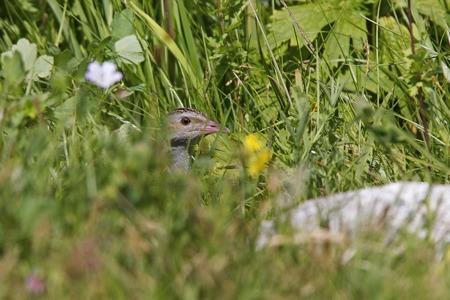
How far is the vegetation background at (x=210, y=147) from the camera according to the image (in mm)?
3195

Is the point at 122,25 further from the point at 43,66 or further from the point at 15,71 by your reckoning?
the point at 15,71

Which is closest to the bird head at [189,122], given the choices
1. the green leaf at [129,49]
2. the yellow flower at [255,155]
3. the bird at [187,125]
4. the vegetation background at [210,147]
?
the bird at [187,125]

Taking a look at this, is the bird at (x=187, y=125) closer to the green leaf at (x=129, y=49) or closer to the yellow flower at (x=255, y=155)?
the green leaf at (x=129, y=49)

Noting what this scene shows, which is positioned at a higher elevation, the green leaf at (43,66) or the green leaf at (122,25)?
the green leaf at (43,66)

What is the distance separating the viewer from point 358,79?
5.99 metres

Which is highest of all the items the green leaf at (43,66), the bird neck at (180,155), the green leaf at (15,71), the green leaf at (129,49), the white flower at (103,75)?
the green leaf at (15,71)

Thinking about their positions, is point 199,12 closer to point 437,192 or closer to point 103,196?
point 437,192

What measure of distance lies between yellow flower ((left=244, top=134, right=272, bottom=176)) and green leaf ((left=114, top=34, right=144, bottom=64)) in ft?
4.11

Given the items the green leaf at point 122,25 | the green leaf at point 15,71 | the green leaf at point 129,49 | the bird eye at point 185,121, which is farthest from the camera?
the green leaf at point 122,25

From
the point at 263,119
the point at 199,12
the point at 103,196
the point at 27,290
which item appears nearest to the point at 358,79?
the point at 263,119

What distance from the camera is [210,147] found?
5668 mm

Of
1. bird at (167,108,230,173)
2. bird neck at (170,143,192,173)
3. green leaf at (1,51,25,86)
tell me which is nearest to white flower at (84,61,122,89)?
green leaf at (1,51,25,86)

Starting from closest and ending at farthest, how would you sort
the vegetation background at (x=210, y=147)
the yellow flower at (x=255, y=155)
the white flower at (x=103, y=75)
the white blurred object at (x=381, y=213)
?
the vegetation background at (x=210, y=147) < the white blurred object at (x=381, y=213) < the yellow flower at (x=255, y=155) < the white flower at (x=103, y=75)

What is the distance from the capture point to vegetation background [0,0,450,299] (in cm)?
320
